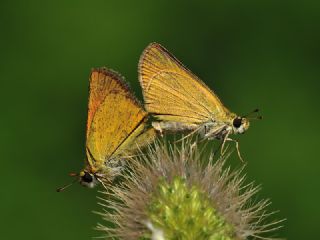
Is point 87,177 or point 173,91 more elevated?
point 173,91

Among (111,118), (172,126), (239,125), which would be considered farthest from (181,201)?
(111,118)

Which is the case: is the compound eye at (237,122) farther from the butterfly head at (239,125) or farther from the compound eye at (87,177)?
the compound eye at (87,177)

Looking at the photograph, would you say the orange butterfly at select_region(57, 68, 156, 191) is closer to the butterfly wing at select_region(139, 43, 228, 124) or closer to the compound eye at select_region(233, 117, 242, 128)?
the butterfly wing at select_region(139, 43, 228, 124)

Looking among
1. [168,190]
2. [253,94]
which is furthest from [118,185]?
[253,94]

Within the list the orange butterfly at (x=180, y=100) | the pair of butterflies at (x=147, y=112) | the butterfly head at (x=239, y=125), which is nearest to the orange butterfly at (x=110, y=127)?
the pair of butterflies at (x=147, y=112)

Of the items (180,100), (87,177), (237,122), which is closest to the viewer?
(87,177)

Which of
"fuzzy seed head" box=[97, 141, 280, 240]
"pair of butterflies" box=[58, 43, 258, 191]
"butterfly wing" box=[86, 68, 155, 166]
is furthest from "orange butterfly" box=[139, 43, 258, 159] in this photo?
"fuzzy seed head" box=[97, 141, 280, 240]

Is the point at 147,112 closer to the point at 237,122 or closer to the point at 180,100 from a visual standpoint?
the point at 180,100
